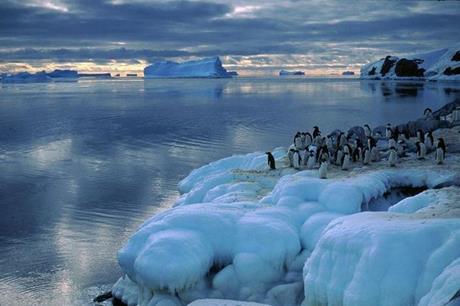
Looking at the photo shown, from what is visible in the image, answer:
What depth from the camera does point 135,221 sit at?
732 inches

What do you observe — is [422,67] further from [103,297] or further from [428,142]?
[103,297]

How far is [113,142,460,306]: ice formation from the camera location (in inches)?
385

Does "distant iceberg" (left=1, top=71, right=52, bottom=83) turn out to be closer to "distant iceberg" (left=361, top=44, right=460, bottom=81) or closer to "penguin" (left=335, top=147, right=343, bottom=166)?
"distant iceberg" (left=361, top=44, right=460, bottom=81)

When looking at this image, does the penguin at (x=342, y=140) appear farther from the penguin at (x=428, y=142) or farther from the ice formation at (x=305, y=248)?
the ice formation at (x=305, y=248)

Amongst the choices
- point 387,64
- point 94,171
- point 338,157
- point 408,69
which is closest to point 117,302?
point 338,157

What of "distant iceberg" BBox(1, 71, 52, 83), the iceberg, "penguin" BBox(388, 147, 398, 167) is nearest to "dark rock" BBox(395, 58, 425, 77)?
"distant iceberg" BBox(1, 71, 52, 83)

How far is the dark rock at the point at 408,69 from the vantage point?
5500 inches

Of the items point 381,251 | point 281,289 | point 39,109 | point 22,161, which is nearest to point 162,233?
point 281,289

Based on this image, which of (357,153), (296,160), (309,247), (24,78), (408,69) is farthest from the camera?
(24,78)

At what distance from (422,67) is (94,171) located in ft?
424

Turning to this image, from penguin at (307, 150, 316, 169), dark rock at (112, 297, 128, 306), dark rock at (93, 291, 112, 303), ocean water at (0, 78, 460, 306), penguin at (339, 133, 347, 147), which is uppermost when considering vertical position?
penguin at (339, 133, 347, 147)

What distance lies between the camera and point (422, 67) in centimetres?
14100

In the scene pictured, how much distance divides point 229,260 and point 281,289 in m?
1.42

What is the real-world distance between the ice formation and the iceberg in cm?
2
